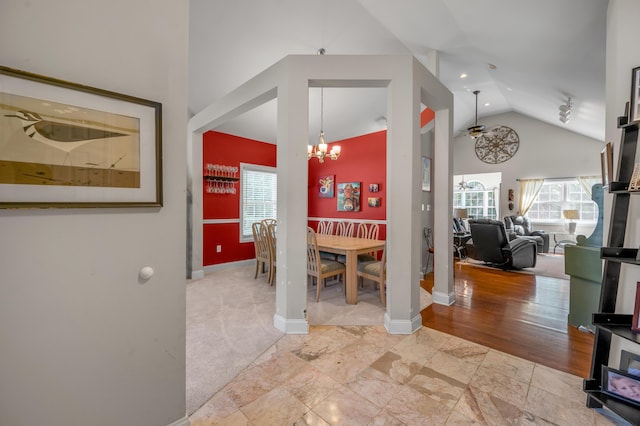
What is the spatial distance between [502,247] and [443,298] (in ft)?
8.04

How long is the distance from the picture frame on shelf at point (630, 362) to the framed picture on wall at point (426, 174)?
324 cm

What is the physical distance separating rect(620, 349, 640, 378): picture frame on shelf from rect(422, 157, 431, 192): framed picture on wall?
3.24 m

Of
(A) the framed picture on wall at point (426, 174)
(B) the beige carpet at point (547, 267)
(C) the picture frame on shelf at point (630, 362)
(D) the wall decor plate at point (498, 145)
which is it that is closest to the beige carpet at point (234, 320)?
(C) the picture frame on shelf at point (630, 362)

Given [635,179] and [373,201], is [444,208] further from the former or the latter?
[373,201]

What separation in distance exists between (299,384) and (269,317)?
113 cm

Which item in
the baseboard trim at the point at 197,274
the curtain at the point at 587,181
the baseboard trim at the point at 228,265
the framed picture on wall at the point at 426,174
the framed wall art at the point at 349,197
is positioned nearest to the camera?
the baseboard trim at the point at 197,274

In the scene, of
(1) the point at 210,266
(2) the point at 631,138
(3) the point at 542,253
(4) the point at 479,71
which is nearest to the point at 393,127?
(2) the point at 631,138

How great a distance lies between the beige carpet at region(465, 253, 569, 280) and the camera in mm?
4531

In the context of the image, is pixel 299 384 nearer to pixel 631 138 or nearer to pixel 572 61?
pixel 631 138

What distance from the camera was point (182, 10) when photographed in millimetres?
1287

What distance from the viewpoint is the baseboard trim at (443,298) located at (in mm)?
3115

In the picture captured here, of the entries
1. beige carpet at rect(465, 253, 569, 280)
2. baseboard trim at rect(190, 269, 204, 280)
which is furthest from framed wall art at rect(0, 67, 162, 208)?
beige carpet at rect(465, 253, 569, 280)

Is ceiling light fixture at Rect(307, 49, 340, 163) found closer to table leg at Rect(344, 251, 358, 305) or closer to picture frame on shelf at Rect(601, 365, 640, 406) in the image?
table leg at Rect(344, 251, 358, 305)

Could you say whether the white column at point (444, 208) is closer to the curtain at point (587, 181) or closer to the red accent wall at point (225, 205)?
the red accent wall at point (225, 205)
